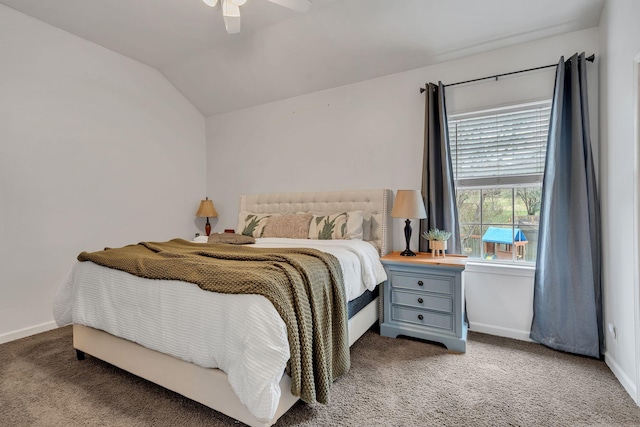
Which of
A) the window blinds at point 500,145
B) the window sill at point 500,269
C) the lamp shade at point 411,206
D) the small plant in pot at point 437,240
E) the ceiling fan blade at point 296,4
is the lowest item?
the window sill at point 500,269

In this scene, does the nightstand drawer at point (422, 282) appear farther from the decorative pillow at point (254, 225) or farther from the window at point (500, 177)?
the decorative pillow at point (254, 225)

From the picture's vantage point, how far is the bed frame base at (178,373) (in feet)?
5.01

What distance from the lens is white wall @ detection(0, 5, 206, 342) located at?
2842 millimetres

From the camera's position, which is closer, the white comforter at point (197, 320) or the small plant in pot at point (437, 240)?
the white comforter at point (197, 320)

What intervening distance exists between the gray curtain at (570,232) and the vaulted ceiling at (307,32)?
1.75ft

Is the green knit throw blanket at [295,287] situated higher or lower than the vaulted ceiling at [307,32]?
lower

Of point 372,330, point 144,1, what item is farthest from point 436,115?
point 144,1

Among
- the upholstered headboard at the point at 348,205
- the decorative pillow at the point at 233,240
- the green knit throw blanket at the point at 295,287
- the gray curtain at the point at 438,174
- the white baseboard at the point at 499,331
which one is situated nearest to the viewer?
the green knit throw blanket at the point at 295,287

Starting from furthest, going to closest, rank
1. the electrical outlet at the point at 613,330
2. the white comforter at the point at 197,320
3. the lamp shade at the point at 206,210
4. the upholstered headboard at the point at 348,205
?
the lamp shade at the point at 206,210, the upholstered headboard at the point at 348,205, the electrical outlet at the point at 613,330, the white comforter at the point at 197,320


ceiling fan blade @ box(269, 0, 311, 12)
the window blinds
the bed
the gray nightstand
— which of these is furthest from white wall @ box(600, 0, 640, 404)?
ceiling fan blade @ box(269, 0, 311, 12)

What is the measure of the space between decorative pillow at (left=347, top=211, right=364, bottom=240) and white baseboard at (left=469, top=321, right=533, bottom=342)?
51.9 inches

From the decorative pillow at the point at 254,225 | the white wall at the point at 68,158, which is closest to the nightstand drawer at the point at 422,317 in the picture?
the decorative pillow at the point at 254,225

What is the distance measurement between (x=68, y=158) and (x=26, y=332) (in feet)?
5.63

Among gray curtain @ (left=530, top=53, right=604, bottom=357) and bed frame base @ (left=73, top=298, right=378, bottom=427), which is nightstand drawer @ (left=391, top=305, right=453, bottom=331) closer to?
bed frame base @ (left=73, top=298, right=378, bottom=427)
